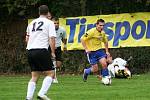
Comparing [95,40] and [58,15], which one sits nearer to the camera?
[95,40]

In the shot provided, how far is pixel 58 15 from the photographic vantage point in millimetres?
24219

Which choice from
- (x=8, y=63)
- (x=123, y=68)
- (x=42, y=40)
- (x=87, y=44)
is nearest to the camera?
(x=42, y=40)

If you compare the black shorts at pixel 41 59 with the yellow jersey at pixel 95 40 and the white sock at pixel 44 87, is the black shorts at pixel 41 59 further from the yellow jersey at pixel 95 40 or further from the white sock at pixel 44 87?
the yellow jersey at pixel 95 40

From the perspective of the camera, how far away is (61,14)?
24328 mm

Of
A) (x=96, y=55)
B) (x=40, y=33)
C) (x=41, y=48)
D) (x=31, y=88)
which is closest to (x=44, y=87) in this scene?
(x=31, y=88)

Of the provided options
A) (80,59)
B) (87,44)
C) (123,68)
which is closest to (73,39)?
(80,59)

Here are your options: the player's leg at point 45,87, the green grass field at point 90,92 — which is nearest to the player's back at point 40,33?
the player's leg at point 45,87

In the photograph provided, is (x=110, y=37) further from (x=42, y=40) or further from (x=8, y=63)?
(x=42, y=40)

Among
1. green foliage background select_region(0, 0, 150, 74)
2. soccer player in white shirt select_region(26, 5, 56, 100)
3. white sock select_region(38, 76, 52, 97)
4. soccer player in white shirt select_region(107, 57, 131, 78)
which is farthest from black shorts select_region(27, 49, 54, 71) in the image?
green foliage background select_region(0, 0, 150, 74)

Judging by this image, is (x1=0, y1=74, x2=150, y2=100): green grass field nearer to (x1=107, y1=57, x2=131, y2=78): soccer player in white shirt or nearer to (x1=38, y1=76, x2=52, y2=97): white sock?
(x1=38, y1=76, x2=52, y2=97): white sock

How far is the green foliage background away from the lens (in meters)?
22.8

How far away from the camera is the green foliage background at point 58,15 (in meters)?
22.8

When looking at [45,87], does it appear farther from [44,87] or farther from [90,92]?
[90,92]

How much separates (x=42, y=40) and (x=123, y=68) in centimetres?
808
